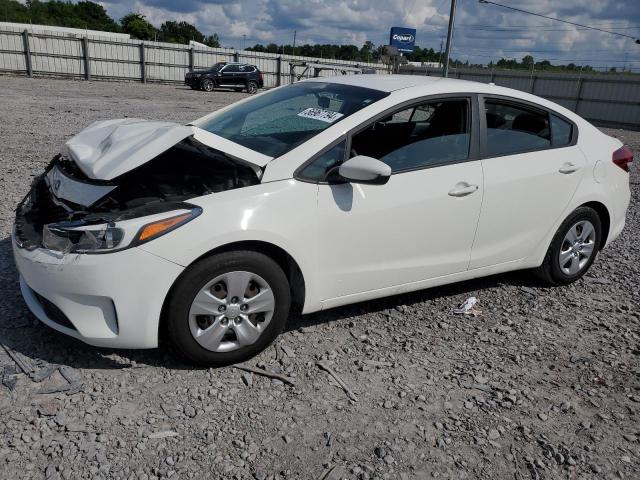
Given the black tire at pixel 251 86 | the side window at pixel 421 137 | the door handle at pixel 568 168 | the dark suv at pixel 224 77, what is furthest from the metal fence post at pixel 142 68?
the door handle at pixel 568 168

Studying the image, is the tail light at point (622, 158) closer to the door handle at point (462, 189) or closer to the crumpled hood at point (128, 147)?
the door handle at point (462, 189)

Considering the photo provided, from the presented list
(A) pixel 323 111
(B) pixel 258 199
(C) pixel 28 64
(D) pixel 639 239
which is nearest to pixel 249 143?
(A) pixel 323 111

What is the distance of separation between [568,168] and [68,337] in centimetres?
380

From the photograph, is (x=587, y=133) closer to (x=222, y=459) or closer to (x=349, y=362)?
(x=349, y=362)

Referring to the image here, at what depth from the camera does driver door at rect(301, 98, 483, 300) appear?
11.0 ft

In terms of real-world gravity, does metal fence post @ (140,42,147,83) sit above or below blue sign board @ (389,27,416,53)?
below

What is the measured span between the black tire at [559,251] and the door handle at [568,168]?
0.37 m

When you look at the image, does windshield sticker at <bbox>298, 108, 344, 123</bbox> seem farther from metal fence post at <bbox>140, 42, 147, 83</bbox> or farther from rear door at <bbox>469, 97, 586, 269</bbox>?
metal fence post at <bbox>140, 42, 147, 83</bbox>

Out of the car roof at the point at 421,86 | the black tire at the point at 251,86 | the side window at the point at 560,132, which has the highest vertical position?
the car roof at the point at 421,86

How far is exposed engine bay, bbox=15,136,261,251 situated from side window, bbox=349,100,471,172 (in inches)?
32.8

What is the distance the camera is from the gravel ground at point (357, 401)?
256cm

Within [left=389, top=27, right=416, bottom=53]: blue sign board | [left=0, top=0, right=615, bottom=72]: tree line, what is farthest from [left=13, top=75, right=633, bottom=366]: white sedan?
[left=0, top=0, right=615, bottom=72]: tree line

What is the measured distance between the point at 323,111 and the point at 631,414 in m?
2.61

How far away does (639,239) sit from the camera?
6395 millimetres
